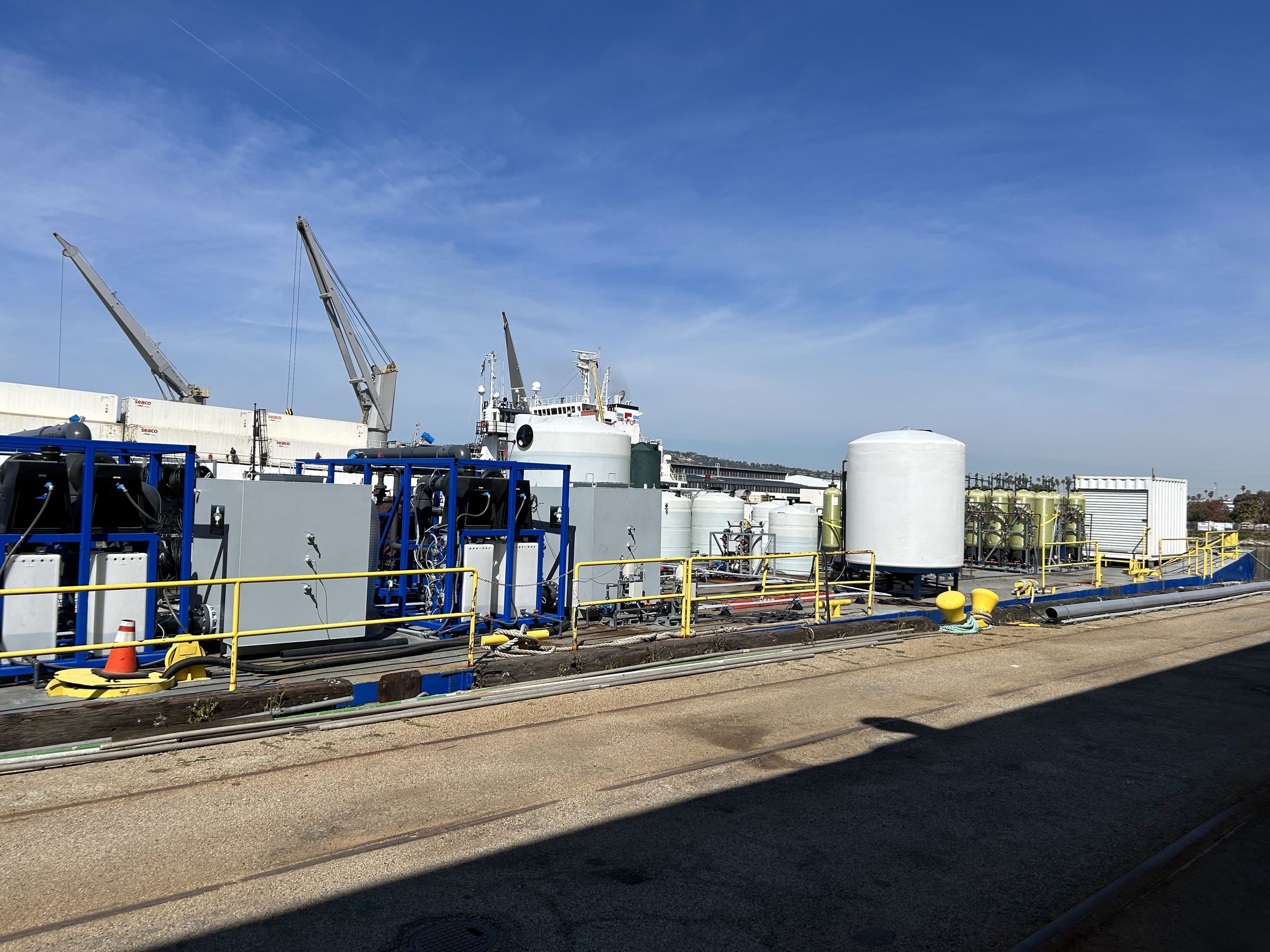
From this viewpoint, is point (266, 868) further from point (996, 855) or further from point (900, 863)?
point (996, 855)

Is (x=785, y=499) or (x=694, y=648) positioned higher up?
(x=785, y=499)

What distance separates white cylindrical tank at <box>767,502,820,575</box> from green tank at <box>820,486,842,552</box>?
0.67m

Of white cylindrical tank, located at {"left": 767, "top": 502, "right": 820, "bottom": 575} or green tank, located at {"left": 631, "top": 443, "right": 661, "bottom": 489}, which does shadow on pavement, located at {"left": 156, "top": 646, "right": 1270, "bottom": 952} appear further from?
green tank, located at {"left": 631, "top": 443, "right": 661, "bottom": 489}

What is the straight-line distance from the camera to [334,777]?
22.5 ft

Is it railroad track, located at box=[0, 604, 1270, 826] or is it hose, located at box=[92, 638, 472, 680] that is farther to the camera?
hose, located at box=[92, 638, 472, 680]

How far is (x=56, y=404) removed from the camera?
2152 inches

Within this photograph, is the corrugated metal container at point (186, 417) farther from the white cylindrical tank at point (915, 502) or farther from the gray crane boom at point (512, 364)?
the white cylindrical tank at point (915, 502)

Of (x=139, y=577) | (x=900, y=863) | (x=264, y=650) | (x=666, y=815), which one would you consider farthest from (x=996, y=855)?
(x=139, y=577)

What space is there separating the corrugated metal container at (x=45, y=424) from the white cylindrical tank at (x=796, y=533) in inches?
1707

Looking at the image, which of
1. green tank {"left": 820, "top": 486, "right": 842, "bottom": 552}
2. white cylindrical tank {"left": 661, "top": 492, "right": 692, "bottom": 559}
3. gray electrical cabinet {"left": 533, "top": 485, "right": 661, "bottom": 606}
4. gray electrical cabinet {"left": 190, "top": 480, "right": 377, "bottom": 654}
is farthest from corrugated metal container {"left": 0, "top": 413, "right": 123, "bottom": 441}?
gray electrical cabinet {"left": 190, "top": 480, "right": 377, "bottom": 654}

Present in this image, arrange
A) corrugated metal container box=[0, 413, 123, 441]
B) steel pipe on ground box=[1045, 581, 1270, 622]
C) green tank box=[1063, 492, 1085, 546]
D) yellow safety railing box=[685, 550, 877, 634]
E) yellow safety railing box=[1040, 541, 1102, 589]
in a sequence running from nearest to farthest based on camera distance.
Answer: yellow safety railing box=[685, 550, 877, 634] → steel pipe on ground box=[1045, 581, 1270, 622] → yellow safety railing box=[1040, 541, 1102, 589] → green tank box=[1063, 492, 1085, 546] → corrugated metal container box=[0, 413, 123, 441]

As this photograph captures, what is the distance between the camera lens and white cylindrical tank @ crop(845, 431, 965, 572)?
19.3 meters

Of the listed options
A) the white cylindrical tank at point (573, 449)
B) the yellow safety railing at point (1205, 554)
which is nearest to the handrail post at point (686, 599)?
the white cylindrical tank at point (573, 449)

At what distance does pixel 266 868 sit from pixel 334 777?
1.71 m
